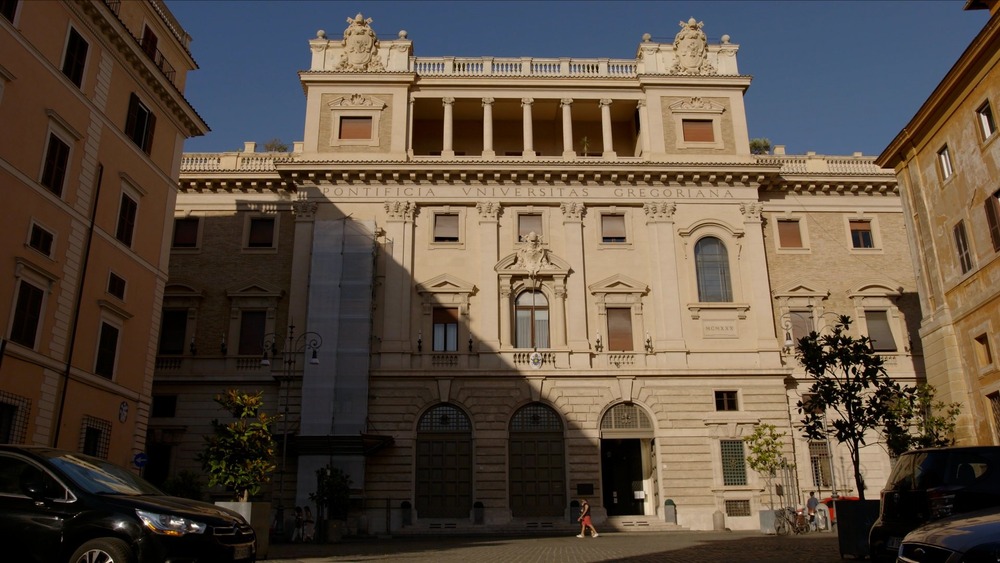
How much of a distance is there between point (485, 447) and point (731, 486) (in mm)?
9497

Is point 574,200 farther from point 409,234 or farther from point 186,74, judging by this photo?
point 186,74

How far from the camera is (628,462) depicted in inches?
1353

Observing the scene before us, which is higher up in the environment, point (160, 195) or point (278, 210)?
point (278, 210)

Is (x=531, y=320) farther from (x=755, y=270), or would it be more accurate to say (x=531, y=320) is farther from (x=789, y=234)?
(x=789, y=234)

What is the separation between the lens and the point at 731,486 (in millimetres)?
30484

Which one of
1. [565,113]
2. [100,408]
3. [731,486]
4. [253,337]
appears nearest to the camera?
[100,408]

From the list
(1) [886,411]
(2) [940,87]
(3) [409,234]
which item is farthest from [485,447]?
(2) [940,87]

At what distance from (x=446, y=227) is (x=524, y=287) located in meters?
4.33

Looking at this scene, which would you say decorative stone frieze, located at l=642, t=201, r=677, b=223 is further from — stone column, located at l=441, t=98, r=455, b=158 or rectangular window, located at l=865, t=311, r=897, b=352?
rectangular window, located at l=865, t=311, r=897, b=352

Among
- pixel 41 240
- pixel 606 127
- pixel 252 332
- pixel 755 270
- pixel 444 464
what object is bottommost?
pixel 444 464

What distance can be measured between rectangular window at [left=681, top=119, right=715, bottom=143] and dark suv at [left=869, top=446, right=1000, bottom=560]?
2539 centimetres

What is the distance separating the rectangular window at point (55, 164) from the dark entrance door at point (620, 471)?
22.1m

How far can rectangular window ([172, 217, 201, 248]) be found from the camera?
115 feet

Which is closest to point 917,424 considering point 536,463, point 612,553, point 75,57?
point 612,553
